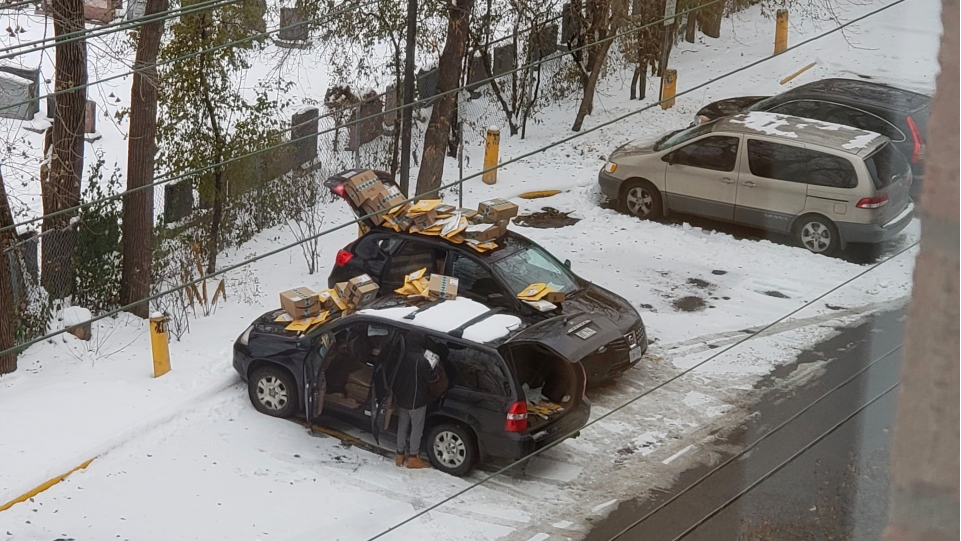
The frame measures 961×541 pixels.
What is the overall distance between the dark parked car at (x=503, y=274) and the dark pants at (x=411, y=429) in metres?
1.35

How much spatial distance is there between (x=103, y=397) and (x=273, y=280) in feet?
8.63

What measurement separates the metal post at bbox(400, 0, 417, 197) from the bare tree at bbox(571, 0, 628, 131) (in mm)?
3097

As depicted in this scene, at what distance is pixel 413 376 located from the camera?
678 cm

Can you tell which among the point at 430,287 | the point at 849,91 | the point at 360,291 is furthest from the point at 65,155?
the point at 849,91

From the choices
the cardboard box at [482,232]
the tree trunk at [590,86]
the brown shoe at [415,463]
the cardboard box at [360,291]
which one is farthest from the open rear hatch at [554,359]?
the tree trunk at [590,86]

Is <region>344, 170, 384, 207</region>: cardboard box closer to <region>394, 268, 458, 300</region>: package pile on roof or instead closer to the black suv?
<region>394, 268, 458, 300</region>: package pile on roof

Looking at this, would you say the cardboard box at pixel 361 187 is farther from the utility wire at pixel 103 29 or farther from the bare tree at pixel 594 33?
the bare tree at pixel 594 33

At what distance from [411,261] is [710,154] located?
141 inches

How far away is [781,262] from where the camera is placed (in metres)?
10.1

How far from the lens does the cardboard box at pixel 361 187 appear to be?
9141 mm

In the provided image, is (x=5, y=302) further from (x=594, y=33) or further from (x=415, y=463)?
(x=594, y=33)

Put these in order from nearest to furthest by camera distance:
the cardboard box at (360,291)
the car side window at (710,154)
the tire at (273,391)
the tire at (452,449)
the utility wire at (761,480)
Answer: the utility wire at (761,480) → the tire at (452,449) → the tire at (273,391) → the cardboard box at (360,291) → the car side window at (710,154)

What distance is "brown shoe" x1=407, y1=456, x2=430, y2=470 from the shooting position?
7.02 meters

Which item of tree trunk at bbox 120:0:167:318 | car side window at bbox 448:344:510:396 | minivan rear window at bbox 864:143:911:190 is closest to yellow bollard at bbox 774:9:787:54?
minivan rear window at bbox 864:143:911:190
